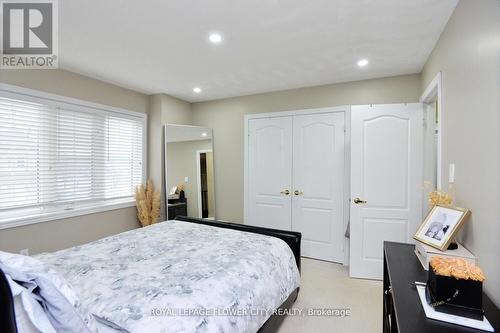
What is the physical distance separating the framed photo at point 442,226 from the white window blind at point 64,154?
3748 millimetres

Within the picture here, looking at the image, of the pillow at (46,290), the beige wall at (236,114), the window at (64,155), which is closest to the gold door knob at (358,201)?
the beige wall at (236,114)

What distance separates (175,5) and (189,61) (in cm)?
100

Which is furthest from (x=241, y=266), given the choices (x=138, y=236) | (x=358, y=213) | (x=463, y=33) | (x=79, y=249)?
(x=463, y=33)

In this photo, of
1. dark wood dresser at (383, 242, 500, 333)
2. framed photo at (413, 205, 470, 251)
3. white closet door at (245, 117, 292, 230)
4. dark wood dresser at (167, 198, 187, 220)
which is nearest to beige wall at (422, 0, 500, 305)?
framed photo at (413, 205, 470, 251)

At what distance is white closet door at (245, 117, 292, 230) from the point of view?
12.7ft

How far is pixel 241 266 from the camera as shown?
1.75 metres

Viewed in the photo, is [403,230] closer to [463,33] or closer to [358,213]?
[358,213]

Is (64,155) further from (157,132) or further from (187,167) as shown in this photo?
(187,167)

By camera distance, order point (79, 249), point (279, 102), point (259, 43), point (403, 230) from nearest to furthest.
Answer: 1. point (79, 249)
2. point (259, 43)
3. point (403, 230)
4. point (279, 102)

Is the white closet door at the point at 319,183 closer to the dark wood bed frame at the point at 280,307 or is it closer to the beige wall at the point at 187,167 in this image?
the dark wood bed frame at the point at 280,307

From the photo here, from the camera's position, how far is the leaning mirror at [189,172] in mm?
4121

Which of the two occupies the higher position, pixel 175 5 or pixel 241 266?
pixel 175 5

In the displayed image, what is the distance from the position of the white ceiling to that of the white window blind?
2.10 ft

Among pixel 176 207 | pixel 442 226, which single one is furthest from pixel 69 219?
pixel 442 226
